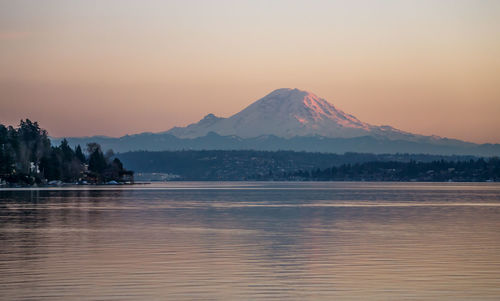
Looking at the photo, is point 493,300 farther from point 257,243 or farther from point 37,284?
point 257,243

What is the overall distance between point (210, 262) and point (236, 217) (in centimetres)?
4537

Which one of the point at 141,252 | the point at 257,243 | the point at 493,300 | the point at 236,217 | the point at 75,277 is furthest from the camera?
the point at 236,217

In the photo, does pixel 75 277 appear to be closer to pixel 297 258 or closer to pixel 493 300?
pixel 297 258

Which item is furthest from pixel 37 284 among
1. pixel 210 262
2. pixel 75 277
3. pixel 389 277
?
pixel 389 277

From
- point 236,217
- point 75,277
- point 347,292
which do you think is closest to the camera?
point 347,292

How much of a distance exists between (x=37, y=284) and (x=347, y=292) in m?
13.6

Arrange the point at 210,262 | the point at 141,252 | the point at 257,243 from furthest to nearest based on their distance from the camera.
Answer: the point at 257,243 → the point at 141,252 → the point at 210,262

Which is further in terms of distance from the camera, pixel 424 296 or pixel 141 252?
pixel 141 252

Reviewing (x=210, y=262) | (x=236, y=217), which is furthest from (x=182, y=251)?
(x=236, y=217)

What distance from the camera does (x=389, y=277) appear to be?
3650 cm

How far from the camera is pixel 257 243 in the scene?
176ft

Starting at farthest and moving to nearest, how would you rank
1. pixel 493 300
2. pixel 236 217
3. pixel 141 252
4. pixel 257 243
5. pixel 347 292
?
pixel 236 217, pixel 257 243, pixel 141 252, pixel 347 292, pixel 493 300

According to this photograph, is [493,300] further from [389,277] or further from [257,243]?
[257,243]

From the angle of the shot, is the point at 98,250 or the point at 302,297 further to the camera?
the point at 98,250
